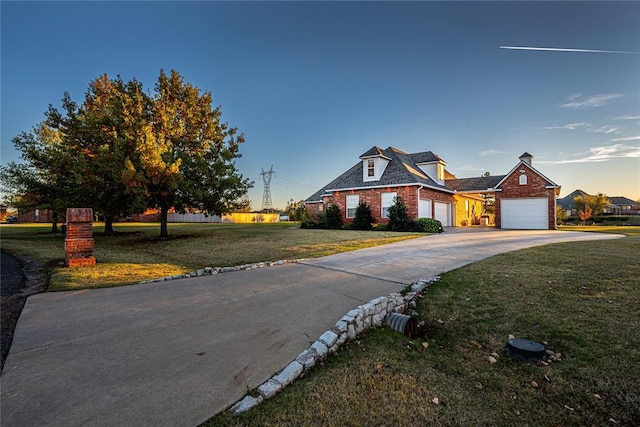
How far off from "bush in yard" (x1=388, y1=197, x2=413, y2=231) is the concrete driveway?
13.1m

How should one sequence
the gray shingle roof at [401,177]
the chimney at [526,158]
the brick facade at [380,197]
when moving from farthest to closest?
1. the chimney at [526,158]
2. the gray shingle roof at [401,177]
3. the brick facade at [380,197]

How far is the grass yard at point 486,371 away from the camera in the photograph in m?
2.58

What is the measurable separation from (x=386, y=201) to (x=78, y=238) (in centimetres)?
1777

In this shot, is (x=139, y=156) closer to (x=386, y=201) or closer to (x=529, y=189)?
(x=386, y=201)

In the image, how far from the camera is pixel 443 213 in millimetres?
24703

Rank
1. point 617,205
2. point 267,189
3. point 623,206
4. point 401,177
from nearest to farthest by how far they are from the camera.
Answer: point 401,177 < point 617,205 < point 623,206 < point 267,189

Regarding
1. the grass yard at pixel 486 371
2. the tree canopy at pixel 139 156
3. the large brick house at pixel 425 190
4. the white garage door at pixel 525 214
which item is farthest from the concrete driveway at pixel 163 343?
the white garage door at pixel 525 214

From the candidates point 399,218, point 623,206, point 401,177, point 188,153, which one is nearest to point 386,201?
point 401,177

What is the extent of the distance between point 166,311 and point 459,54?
14360mm

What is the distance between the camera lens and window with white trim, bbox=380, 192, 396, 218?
21.3m

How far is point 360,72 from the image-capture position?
14.9 metres

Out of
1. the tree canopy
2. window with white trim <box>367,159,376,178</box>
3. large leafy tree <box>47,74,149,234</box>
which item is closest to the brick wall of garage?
window with white trim <box>367,159,376,178</box>

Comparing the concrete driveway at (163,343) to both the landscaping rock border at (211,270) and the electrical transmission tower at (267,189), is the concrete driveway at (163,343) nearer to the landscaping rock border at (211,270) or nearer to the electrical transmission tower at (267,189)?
the landscaping rock border at (211,270)

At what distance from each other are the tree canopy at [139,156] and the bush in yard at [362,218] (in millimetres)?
8223
